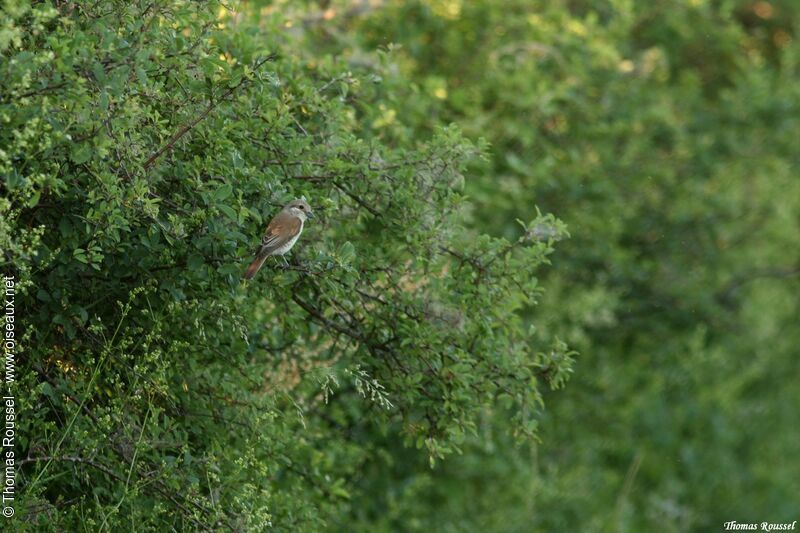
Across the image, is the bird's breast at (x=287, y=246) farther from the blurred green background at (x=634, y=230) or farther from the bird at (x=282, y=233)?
the blurred green background at (x=634, y=230)

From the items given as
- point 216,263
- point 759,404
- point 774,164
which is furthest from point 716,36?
point 216,263

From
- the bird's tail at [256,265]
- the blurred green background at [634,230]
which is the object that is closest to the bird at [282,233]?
the bird's tail at [256,265]

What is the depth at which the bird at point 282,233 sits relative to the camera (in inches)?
205

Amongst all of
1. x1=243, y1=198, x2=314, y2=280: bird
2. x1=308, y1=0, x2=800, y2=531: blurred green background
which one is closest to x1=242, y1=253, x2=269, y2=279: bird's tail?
x1=243, y1=198, x2=314, y2=280: bird

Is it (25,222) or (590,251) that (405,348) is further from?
(590,251)

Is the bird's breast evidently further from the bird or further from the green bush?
the green bush

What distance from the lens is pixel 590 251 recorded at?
12477 millimetres

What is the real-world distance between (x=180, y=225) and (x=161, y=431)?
1.05m

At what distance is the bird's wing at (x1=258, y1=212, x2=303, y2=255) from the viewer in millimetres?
5203

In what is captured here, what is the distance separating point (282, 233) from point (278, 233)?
2 centimetres

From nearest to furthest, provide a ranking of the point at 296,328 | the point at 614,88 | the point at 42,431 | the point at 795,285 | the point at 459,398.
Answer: the point at 42,431, the point at 459,398, the point at 296,328, the point at 614,88, the point at 795,285

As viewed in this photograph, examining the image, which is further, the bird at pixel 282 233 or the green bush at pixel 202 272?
the bird at pixel 282 233

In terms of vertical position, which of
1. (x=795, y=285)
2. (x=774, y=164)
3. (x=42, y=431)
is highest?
(x=42, y=431)

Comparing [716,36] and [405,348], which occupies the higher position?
[405,348]
